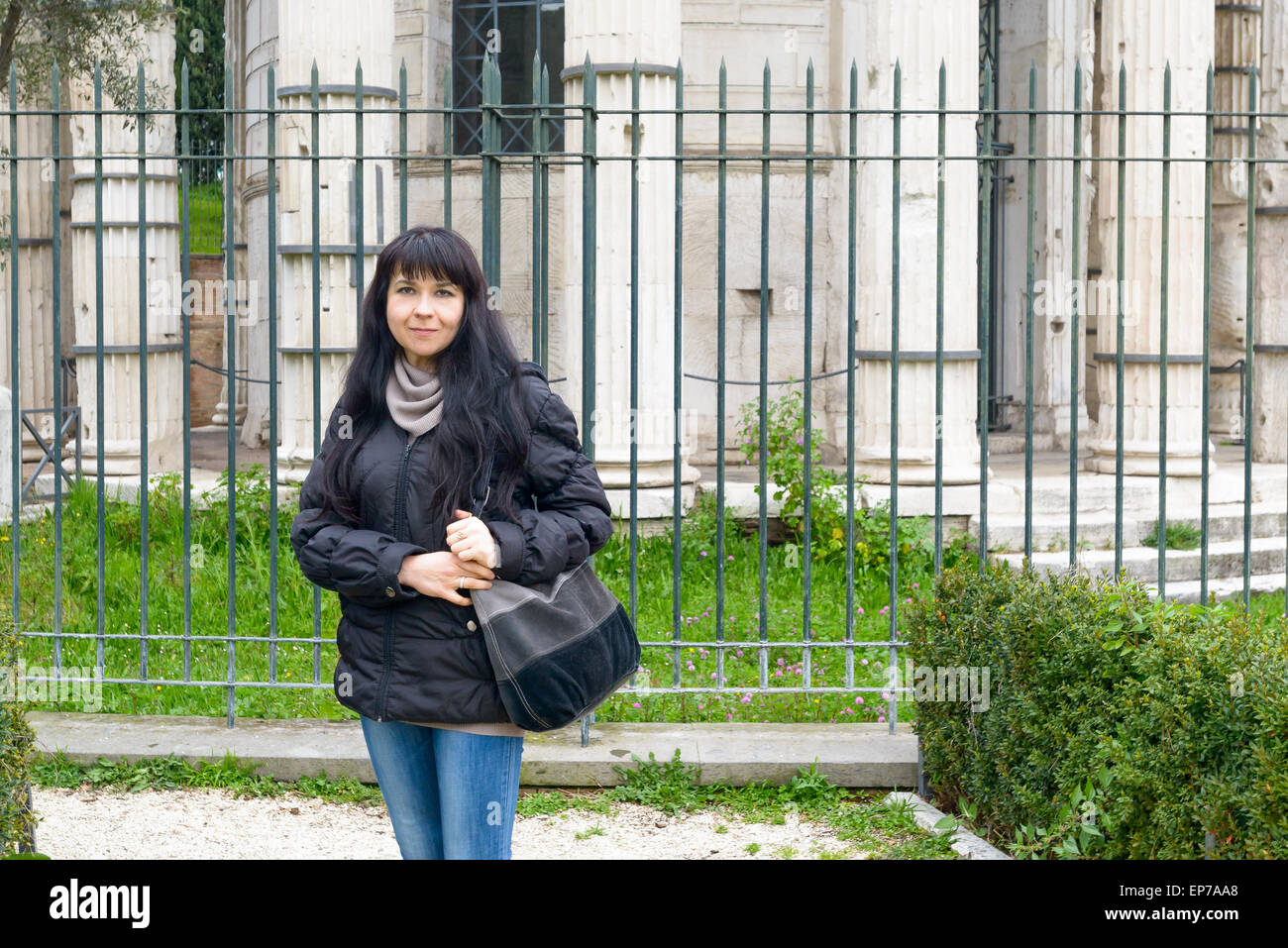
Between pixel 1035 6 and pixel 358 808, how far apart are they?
10.4 m

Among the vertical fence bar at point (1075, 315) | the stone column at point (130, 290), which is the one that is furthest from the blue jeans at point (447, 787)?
the stone column at point (130, 290)

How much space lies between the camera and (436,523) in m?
3.17

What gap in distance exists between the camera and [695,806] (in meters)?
5.23

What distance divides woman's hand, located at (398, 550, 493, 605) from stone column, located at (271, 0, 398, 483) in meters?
6.26

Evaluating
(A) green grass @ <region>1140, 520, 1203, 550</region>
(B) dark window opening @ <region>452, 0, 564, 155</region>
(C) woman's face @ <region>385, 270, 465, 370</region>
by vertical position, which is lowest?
(A) green grass @ <region>1140, 520, 1203, 550</region>

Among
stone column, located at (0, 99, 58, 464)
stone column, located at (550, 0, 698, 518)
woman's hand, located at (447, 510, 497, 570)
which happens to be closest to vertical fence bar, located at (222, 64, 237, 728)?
woman's hand, located at (447, 510, 497, 570)

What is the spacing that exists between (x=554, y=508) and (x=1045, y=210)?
1061cm

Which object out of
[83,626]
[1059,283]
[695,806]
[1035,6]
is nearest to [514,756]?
[695,806]

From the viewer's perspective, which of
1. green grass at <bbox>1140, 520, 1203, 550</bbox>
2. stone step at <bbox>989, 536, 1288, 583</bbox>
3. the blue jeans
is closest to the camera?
the blue jeans

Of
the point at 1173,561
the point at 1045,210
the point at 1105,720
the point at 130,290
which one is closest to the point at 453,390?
the point at 1105,720

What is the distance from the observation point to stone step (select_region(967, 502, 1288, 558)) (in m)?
8.71

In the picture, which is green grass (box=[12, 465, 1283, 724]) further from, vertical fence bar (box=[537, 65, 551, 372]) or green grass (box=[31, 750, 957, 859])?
vertical fence bar (box=[537, 65, 551, 372])

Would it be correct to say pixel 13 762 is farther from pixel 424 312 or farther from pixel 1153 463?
pixel 1153 463
